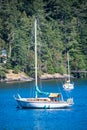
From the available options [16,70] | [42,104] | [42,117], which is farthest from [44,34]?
[42,117]

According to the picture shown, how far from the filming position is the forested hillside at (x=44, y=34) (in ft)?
418

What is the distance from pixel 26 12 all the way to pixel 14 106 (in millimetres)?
69521

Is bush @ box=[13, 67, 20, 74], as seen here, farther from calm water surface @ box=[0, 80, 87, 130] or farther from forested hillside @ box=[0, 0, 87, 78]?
calm water surface @ box=[0, 80, 87, 130]

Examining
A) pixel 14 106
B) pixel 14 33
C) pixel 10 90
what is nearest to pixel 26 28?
pixel 14 33

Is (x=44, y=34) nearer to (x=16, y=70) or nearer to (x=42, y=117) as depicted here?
(x=16, y=70)

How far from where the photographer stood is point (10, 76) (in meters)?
124

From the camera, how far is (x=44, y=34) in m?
136

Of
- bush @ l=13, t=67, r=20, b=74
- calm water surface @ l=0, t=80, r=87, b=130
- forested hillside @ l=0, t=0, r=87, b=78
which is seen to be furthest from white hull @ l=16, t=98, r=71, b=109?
bush @ l=13, t=67, r=20, b=74

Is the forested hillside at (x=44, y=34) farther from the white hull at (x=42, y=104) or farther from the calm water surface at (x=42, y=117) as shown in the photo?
the white hull at (x=42, y=104)

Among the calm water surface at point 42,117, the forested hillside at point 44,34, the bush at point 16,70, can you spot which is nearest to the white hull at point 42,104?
the calm water surface at point 42,117

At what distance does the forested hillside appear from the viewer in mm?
127375

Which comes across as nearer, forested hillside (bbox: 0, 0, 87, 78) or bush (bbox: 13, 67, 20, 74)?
bush (bbox: 13, 67, 20, 74)

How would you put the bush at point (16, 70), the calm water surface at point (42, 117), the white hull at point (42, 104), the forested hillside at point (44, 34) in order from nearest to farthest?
the calm water surface at point (42, 117)
the white hull at point (42, 104)
the bush at point (16, 70)
the forested hillside at point (44, 34)

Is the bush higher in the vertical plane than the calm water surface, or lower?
lower
